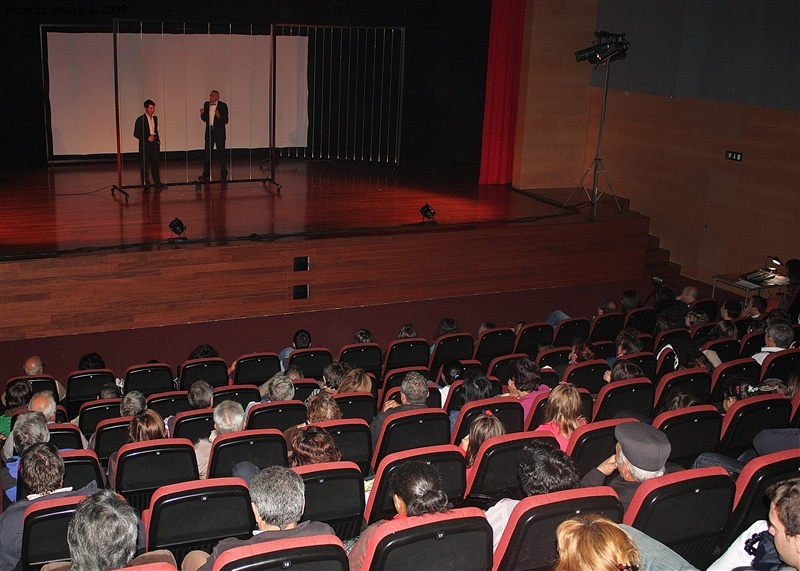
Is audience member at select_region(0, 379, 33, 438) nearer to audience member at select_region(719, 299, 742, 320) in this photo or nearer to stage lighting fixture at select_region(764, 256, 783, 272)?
audience member at select_region(719, 299, 742, 320)

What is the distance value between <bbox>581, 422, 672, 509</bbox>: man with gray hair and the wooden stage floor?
574cm

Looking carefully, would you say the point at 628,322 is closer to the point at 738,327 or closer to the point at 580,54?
the point at 738,327

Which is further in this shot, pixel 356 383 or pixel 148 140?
pixel 148 140

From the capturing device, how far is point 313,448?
3.64 m

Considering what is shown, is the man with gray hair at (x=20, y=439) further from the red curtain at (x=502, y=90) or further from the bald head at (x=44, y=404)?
the red curtain at (x=502, y=90)

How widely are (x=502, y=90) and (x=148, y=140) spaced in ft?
16.9

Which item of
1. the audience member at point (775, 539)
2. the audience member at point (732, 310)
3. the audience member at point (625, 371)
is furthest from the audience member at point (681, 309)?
the audience member at point (775, 539)

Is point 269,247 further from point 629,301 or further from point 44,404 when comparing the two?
point 44,404

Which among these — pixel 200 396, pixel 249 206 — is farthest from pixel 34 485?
pixel 249 206

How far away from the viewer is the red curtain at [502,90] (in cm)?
1163

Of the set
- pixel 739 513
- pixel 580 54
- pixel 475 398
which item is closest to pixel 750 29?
pixel 580 54

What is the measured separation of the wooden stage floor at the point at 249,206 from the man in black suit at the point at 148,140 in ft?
0.83

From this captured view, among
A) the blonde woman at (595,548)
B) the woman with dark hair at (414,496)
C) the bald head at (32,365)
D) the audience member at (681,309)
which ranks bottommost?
the bald head at (32,365)

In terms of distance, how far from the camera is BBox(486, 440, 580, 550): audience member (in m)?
3.14
